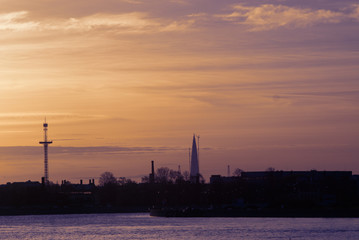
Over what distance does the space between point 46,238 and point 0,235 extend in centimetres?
1664

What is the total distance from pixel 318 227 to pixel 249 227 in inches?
543

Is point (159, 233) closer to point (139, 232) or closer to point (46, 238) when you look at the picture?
point (139, 232)

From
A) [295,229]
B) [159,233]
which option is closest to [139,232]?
[159,233]

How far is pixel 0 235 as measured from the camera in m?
159

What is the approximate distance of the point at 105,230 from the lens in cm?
16688

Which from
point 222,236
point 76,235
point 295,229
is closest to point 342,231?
point 295,229

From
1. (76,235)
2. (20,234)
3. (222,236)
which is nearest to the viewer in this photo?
(222,236)

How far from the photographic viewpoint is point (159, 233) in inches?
5984

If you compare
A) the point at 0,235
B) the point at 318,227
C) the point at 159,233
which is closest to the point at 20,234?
the point at 0,235

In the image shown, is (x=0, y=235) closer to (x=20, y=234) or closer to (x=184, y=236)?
(x=20, y=234)

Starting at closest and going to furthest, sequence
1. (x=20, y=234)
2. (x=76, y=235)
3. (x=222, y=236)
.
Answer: (x=222, y=236)
(x=76, y=235)
(x=20, y=234)

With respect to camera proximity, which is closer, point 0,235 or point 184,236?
point 184,236

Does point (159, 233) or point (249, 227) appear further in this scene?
point (249, 227)

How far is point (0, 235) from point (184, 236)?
122 feet
